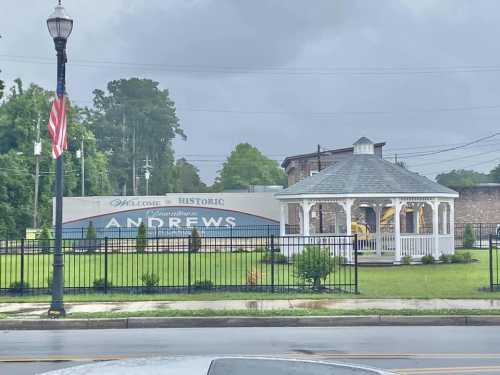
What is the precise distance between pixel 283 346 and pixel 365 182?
66.2 ft

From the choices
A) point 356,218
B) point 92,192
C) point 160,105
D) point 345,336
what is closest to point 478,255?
point 356,218

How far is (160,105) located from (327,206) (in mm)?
73472

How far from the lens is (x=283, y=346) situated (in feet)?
38.3

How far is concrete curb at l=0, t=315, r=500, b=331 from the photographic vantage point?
14.7m

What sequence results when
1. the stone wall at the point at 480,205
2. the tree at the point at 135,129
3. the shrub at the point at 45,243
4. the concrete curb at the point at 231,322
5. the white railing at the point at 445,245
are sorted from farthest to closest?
1. the tree at the point at 135,129
2. the stone wall at the point at 480,205
3. the white railing at the point at 445,245
4. the shrub at the point at 45,243
5. the concrete curb at the point at 231,322

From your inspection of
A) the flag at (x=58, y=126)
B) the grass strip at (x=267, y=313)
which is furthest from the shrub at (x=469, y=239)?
the flag at (x=58, y=126)

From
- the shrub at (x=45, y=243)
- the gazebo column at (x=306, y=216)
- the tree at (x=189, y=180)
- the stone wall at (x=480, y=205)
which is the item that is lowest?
the shrub at (x=45, y=243)

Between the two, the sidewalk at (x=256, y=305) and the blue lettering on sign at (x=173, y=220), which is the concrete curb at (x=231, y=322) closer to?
the sidewalk at (x=256, y=305)

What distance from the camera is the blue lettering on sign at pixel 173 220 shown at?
48.8 metres

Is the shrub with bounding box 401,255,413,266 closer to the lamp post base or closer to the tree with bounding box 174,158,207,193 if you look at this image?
the lamp post base

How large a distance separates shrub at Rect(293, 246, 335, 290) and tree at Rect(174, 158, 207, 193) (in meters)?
109

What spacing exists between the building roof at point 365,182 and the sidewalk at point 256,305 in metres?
13.3

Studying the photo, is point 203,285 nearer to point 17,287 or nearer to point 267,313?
point 267,313

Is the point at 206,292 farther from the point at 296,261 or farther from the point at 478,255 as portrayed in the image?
the point at 478,255
